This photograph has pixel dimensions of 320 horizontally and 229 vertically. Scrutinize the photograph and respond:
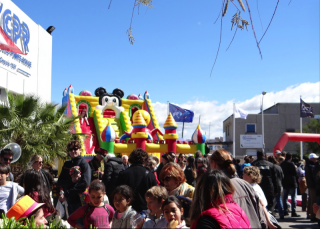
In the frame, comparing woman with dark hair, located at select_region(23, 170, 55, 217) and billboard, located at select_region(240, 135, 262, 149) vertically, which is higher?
billboard, located at select_region(240, 135, 262, 149)

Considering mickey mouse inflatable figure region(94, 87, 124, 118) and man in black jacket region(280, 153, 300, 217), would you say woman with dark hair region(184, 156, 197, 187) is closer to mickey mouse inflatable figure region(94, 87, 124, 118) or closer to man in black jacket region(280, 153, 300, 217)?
man in black jacket region(280, 153, 300, 217)

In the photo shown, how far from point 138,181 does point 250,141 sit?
129 ft

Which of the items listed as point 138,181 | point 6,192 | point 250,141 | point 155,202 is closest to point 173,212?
point 155,202

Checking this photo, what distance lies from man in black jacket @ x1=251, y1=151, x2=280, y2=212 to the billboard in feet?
116

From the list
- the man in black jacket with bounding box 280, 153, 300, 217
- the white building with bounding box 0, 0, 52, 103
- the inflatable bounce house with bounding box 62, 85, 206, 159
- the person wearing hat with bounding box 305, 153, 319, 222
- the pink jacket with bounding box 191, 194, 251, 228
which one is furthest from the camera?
the white building with bounding box 0, 0, 52, 103

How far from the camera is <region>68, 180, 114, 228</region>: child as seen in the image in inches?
148

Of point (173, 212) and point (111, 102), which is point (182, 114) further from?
point (173, 212)

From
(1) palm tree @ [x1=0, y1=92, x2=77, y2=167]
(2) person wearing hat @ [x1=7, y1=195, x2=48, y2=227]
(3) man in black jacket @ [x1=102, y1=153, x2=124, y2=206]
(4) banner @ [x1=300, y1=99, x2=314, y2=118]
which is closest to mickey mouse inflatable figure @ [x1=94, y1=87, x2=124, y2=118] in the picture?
(1) palm tree @ [x1=0, y1=92, x2=77, y2=167]

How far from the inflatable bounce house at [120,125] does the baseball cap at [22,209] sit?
11.7m

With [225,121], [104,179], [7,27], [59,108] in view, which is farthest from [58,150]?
[225,121]

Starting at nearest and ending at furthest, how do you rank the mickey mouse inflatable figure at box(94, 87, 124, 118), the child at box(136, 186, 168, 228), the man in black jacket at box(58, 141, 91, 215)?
the child at box(136, 186, 168, 228) → the man in black jacket at box(58, 141, 91, 215) → the mickey mouse inflatable figure at box(94, 87, 124, 118)

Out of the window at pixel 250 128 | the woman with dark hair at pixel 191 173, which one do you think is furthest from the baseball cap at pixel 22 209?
the window at pixel 250 128

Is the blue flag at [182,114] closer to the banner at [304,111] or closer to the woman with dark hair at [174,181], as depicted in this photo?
the banner at [304,111]

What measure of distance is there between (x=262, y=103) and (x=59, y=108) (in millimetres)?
22600
